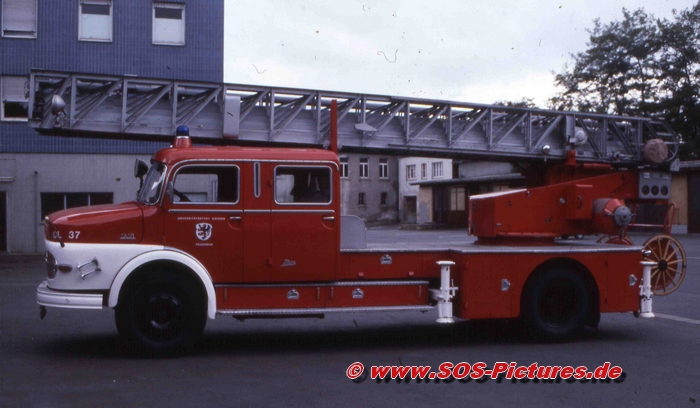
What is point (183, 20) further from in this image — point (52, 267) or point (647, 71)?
point (647, 71)

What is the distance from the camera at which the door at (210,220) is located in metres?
8.89

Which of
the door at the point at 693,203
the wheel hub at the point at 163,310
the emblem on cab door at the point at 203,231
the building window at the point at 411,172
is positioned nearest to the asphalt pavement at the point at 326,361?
the wheel hub at the point at 163,310

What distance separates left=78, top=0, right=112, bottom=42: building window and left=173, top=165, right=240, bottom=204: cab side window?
20.9 metres

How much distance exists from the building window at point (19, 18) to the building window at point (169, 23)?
457cm

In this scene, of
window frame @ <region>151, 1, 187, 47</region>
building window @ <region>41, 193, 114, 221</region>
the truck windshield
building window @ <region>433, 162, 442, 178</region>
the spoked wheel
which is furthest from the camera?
building window @ <region>433, 162, 442, 178</region>

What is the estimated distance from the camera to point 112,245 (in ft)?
28.3

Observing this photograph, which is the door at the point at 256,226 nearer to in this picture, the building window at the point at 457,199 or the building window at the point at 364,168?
the building window at the point at 457,199

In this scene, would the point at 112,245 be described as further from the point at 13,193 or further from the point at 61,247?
the point at 13,193

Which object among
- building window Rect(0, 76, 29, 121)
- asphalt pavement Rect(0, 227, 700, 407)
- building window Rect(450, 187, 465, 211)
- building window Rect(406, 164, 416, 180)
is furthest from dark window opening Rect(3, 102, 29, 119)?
building window Rect(406, 164, 416, 180)

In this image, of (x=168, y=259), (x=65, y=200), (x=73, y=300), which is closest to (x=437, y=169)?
(x=65, y=200)

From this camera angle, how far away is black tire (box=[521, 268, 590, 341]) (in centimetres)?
991

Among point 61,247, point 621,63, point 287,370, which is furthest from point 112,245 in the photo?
point 621,63

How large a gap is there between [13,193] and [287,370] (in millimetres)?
23210

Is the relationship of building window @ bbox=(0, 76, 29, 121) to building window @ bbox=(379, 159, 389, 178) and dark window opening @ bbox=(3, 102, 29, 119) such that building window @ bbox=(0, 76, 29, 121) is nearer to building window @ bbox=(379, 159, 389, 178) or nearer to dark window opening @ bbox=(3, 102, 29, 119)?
dark window opening @ bbox=(3, 102, 29, 119)
